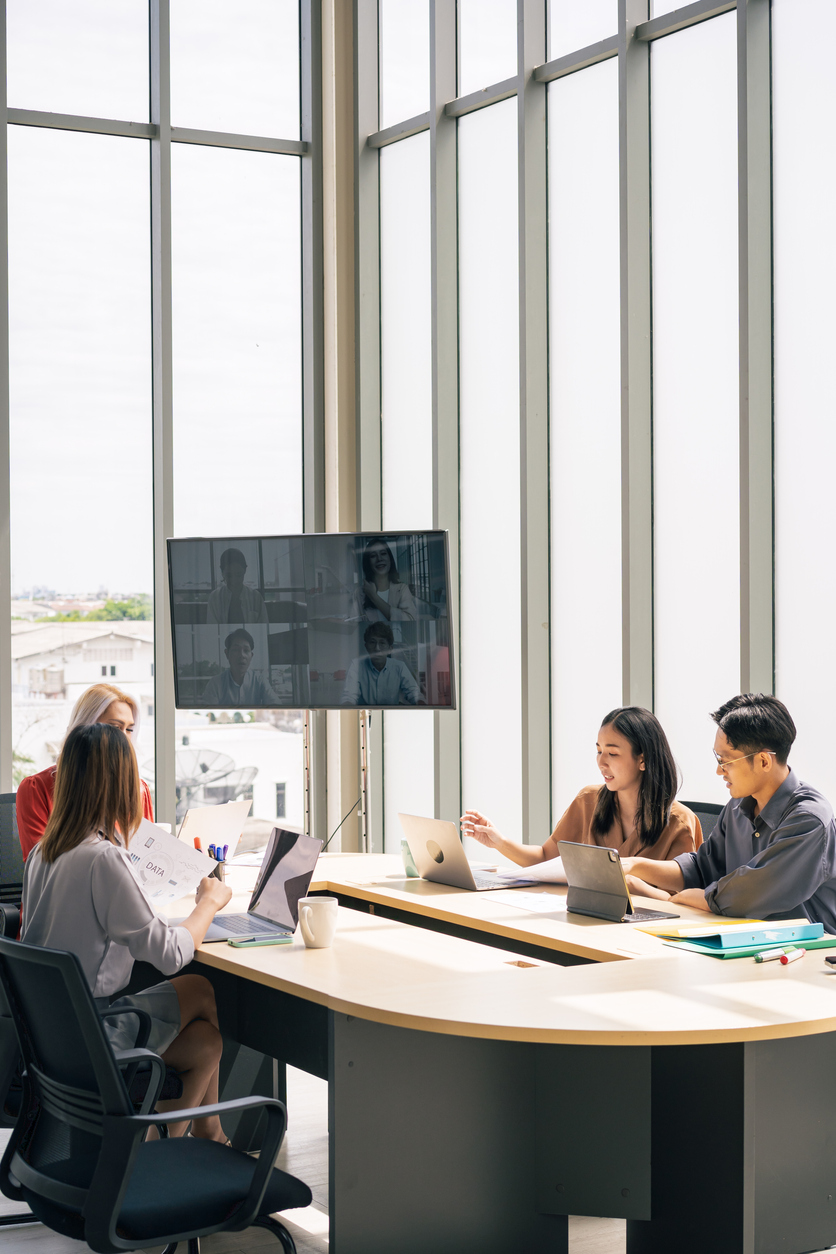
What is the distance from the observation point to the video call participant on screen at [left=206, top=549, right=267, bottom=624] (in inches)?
205

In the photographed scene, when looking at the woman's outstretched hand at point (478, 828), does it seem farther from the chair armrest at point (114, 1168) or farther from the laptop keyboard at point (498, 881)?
the chair armrest at point (114, 1168)

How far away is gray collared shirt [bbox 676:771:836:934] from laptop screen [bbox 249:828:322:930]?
108 centimetres

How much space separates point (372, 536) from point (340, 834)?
7.16 ft

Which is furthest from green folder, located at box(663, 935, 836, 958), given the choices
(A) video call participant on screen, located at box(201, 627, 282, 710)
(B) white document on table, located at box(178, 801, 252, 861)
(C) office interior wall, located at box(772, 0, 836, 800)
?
(A) video call participant on screen, located at box(201, 627, 282, 710)

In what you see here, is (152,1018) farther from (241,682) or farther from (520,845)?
(241,682)

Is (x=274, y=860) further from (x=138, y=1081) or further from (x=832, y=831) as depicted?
(x=832, y=831)

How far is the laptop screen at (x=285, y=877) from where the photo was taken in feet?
10.6

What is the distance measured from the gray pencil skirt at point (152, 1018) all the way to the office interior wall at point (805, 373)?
7.70ft

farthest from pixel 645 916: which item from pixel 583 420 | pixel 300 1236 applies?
pixel 583 420

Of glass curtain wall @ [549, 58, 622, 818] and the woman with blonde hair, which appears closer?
the woman with blonde hair

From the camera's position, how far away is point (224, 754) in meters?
6.37

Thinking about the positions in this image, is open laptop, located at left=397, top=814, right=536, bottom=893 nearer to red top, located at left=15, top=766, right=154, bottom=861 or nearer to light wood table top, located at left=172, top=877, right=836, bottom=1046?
light wood table top, located at left=172, top=877, right=836, bottom=1046

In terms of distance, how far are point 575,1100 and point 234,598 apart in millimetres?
2996

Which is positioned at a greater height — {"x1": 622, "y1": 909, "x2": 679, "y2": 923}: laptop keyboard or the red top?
the red top
